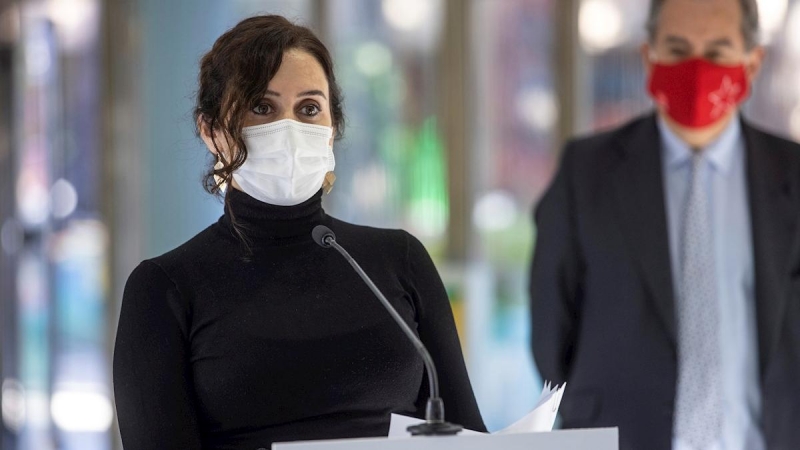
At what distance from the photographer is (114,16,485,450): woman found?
1623 millimetres

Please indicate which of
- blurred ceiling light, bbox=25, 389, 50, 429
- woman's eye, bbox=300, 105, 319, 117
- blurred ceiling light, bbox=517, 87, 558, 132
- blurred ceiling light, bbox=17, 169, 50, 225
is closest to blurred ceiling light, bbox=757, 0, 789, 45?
blurred ceiling light, bbox=517, 87, 558, 132

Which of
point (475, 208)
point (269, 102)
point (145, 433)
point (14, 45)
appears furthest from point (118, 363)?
point (14, 45)

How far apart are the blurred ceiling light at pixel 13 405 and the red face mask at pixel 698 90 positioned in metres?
4.48

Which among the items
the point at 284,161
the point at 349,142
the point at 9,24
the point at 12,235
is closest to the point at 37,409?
the point at 12,235

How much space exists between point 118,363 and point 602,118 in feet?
14.5

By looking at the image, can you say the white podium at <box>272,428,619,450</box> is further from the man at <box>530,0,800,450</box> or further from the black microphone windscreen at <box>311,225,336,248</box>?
the man at <box>530,0,800,450</box>

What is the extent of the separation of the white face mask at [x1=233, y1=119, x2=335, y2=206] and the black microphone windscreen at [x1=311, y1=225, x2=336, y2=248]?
0.12 meters

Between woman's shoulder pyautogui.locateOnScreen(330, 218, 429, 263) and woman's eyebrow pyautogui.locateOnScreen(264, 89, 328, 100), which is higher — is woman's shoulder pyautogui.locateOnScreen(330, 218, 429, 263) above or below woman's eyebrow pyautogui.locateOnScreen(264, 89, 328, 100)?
below

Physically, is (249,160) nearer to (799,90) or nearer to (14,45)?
(799,90)

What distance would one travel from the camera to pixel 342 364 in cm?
168

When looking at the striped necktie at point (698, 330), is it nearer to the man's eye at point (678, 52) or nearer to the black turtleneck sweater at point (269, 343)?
the man's eye at point (678, 52)

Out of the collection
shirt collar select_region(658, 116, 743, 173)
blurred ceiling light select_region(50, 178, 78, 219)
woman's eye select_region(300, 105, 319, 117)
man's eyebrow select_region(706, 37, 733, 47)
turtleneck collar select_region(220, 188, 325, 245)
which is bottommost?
blurred ceiling light select_region(50, 178, 78, 219)

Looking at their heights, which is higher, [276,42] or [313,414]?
[276,42]

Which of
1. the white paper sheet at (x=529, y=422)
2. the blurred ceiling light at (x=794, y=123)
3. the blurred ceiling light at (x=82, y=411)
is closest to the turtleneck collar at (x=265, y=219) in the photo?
the white paper sheet at (x=529, y=422)
